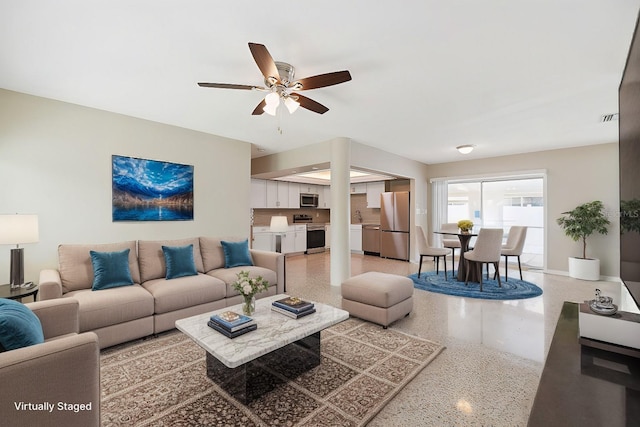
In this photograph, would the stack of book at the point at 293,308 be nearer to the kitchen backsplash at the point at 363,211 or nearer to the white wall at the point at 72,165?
the white wall at the point at 72,165

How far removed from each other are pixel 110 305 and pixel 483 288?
473 cm

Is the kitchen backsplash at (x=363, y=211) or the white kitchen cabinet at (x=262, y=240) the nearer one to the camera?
the white kitchen cabinet at (x=262, y=240)

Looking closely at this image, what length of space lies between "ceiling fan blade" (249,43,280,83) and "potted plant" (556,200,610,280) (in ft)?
18.3

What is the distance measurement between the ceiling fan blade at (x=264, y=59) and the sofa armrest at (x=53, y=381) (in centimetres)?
177

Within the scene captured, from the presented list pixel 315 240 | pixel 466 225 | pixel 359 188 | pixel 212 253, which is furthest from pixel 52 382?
pixel 359 188

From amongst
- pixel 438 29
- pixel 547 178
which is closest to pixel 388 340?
pixel 438 29

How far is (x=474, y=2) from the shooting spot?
1.66 meters

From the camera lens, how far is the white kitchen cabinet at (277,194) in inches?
297

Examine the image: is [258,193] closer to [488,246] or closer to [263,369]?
[488,246]

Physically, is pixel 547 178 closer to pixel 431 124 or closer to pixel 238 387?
pixel 431 124

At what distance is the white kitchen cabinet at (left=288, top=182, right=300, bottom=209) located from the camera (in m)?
8.06

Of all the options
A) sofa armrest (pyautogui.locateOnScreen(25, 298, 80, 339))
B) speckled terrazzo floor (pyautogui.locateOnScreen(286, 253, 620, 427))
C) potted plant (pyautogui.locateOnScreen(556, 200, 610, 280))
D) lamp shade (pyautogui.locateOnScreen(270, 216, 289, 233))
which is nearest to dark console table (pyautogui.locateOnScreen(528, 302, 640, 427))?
speckled terrazzo floor (pyautogui.locateOnScreen(286, 253, 620, 427))

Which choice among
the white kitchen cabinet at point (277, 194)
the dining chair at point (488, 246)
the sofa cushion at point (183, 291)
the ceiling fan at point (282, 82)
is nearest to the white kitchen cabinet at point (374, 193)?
the white kitchen cabinet at point (277, 194)

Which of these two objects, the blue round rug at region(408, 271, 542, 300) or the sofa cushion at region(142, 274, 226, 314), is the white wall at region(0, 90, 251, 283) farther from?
the blue round rug at region(408, 271, 542, 300)
